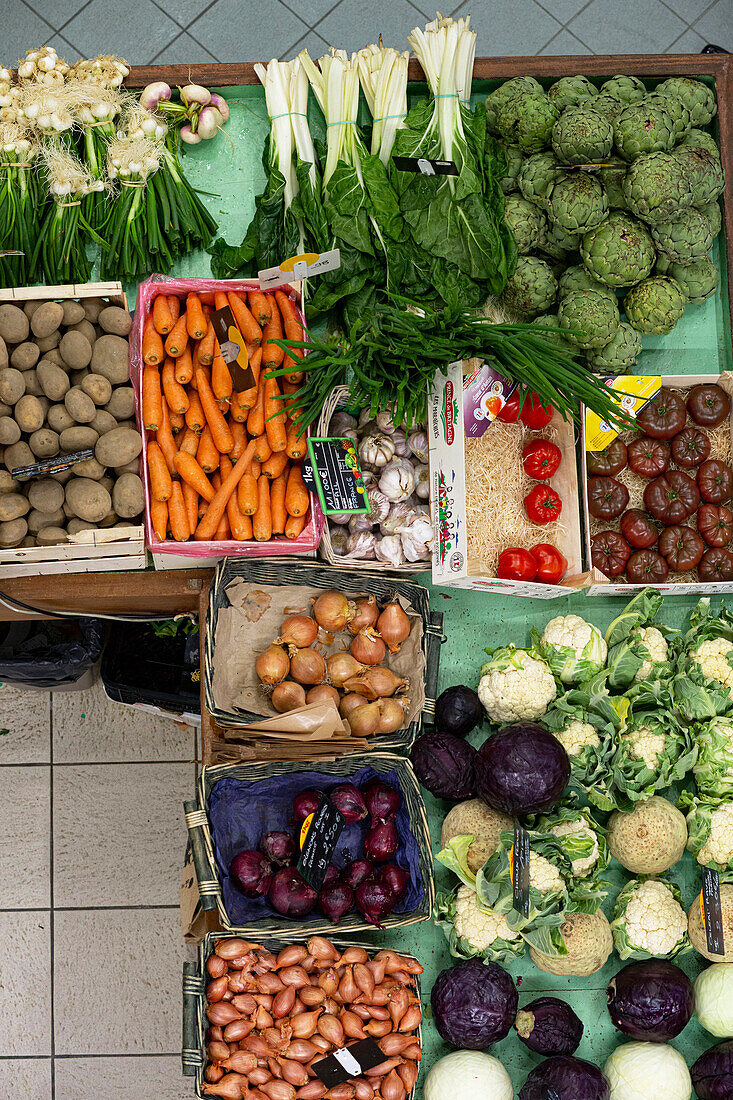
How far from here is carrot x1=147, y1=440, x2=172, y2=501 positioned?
1.98 meters

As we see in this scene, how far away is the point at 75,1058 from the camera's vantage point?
9.29 ft

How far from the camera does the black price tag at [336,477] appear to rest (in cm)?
196

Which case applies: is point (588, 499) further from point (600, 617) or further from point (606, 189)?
point (606, 189)

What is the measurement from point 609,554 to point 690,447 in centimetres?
39

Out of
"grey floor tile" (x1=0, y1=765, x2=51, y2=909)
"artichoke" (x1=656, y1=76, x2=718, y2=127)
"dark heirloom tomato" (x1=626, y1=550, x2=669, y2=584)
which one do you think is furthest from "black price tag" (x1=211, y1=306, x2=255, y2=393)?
"grey floor tile" (x1=0, y1=765, x2=51, y2=909)

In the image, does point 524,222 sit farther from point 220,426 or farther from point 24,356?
point 24,356

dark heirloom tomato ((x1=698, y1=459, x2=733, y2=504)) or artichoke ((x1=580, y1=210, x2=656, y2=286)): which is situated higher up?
artichoke ((x1=580, y1=210, x2=656, y2=286))

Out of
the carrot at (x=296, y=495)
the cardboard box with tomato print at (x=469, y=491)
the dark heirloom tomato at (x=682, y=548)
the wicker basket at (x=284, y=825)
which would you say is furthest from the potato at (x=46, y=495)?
the dark heirloom tomato at (x=682, y=548)

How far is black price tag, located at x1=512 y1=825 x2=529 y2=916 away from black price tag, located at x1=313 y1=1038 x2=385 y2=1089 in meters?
0.44

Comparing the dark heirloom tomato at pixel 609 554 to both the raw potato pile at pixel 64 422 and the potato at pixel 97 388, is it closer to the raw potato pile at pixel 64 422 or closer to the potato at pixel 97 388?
the raw potato pile at pixel 64 422

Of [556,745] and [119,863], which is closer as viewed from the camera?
[556,745]

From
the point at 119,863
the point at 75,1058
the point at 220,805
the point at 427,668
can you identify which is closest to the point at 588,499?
the point at 427,668

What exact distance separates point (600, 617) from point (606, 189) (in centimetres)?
114

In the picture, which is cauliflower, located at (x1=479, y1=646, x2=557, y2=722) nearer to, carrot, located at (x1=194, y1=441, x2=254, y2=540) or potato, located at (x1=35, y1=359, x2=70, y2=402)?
carrot, located at (x1=194, y1=441, x2=254, y2=540)
